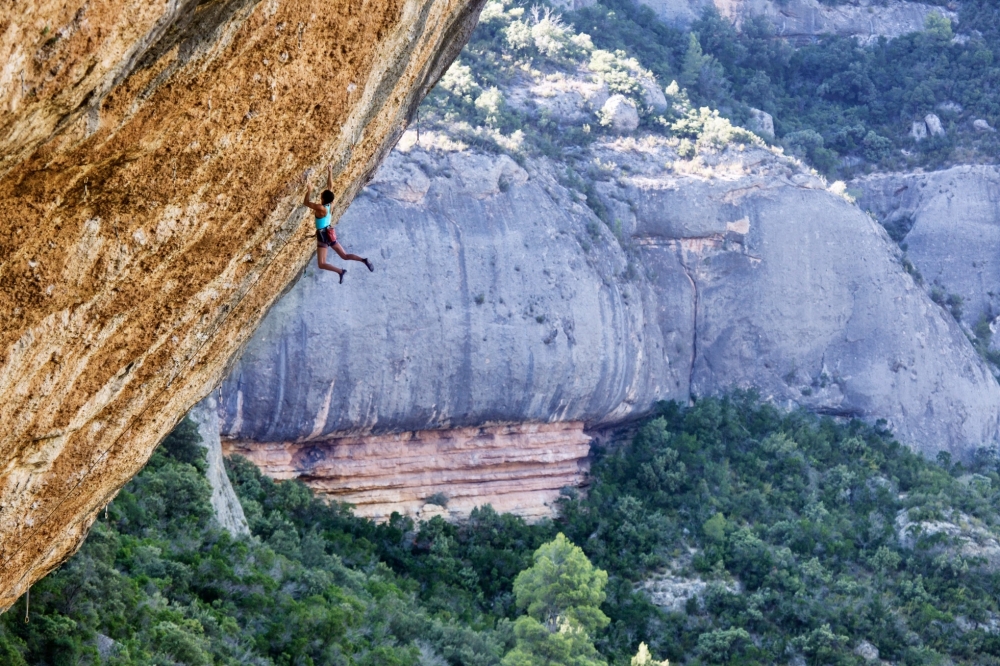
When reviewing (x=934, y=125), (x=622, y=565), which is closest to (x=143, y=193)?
(x=622, y=565)

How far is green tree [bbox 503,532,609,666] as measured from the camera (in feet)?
85.5

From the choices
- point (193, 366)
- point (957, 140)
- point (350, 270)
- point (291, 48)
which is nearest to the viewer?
point (291, 48)

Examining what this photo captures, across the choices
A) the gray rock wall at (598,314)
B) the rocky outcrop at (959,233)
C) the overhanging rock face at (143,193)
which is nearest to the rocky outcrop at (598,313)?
the gray rock wall at (598,314)

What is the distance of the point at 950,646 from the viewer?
29625 millimetres

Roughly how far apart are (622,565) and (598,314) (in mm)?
7272

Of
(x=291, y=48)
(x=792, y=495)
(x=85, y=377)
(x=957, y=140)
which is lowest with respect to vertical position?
(x=792, y=495)

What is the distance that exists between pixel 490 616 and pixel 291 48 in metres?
21.8

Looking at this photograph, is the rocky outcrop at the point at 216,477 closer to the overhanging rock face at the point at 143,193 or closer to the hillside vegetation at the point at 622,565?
the hillside vegetation at the point at 622,565

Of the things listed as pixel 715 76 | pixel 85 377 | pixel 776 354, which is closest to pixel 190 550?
pixel 85 377

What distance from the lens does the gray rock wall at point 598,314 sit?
32.2 meters

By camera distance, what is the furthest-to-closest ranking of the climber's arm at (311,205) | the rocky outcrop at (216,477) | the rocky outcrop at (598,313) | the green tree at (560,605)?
the rocky outcrop at (598,313)
the green tree at (560,605)
the rocky outcrop at (216,477)
the climber's arm at (311,205)

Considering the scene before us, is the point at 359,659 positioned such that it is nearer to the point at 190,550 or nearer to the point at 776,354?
the point at 190,550

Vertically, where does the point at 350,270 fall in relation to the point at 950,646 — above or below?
above

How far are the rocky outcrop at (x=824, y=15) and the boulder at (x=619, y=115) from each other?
14804 millimetres
